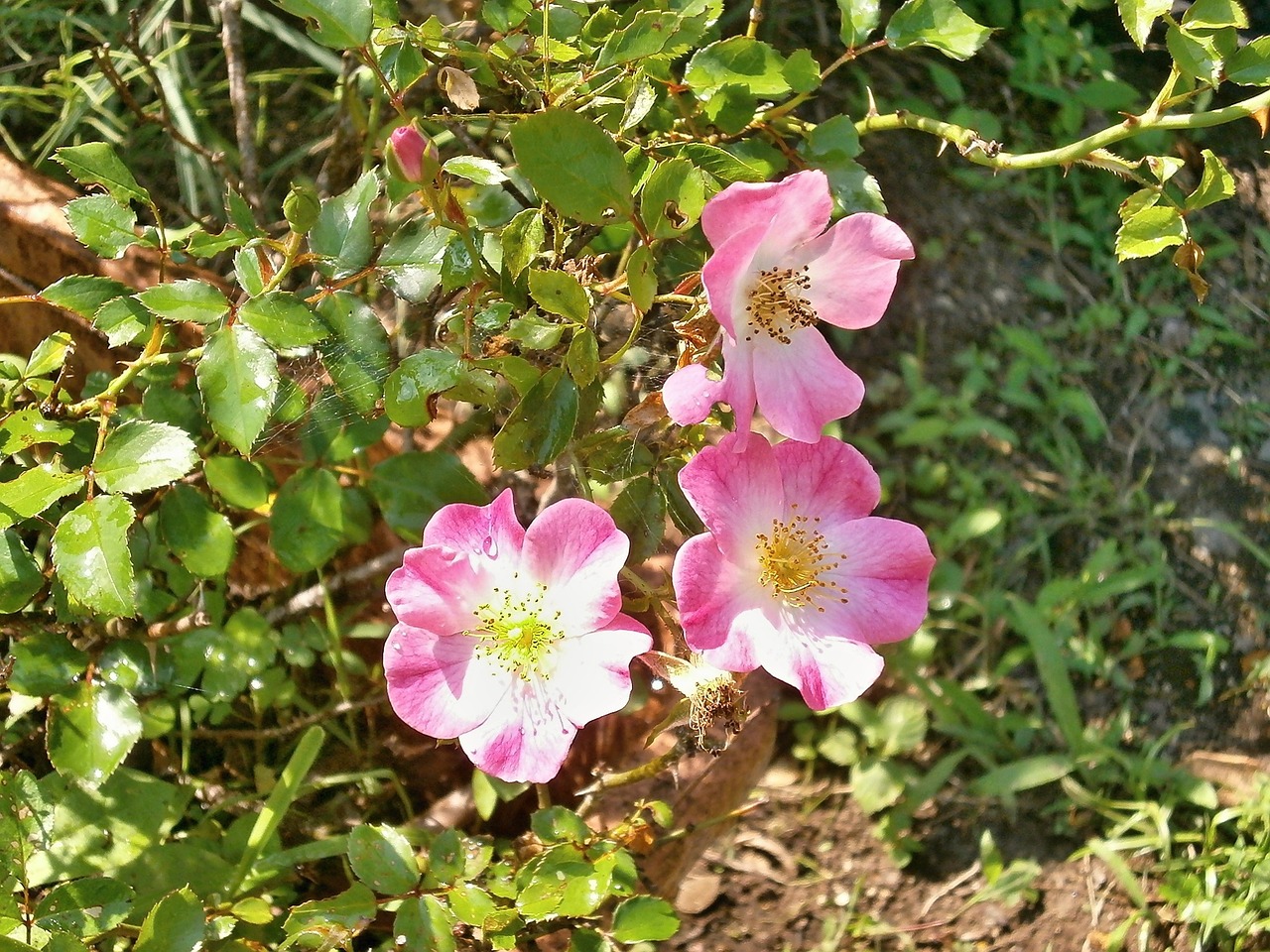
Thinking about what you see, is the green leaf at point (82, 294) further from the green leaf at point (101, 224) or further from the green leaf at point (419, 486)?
the green leaf at point (419, 486)

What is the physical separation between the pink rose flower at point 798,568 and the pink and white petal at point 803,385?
1.4 inches

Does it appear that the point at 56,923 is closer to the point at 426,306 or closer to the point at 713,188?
the point at 426,306

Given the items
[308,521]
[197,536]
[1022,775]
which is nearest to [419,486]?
[308,521]

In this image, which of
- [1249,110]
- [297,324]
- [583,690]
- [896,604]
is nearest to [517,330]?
[297,324]

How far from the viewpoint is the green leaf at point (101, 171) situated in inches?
40.2

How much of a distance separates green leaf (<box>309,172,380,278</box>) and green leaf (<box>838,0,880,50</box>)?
1.74 ft

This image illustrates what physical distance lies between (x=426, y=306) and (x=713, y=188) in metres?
0.42

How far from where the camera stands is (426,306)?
1.27 meters

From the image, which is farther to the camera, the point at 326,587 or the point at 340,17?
the point at 326,587

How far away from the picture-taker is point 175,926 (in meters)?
1.05

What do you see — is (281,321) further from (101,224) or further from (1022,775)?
(1022,775)

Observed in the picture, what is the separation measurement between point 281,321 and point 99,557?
27cm

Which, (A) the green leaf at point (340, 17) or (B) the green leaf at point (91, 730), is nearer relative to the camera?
(A) the green leaf at point (340, 17)

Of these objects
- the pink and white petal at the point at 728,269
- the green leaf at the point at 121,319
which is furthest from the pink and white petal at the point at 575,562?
the green leaf at the point at 121,319
